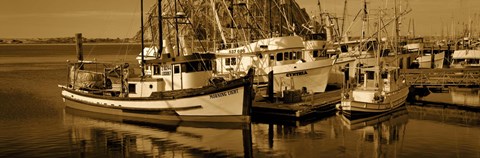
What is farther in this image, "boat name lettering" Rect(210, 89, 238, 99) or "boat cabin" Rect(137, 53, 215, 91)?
"boat cabin" Rect(137, 53, 215, 91)

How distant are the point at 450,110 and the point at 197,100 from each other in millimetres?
19554

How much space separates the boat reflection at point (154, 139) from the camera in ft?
81.2

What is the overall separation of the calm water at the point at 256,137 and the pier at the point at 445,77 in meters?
8.08

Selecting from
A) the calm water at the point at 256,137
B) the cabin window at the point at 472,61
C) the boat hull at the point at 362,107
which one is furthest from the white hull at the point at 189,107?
the cabin window at the point at 472,61

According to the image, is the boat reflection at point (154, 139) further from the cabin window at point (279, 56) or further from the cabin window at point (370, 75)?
the cabin window at point (279, 56)

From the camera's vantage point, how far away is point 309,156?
2316 cm

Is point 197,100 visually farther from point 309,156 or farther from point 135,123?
point 309,156

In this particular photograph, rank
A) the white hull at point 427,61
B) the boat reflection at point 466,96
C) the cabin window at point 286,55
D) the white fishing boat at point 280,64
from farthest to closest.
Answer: the white hull at point 427,61
the cabin window at point 286,55
the white fishing boat at point 280,64
the boat reflection at point 466,96

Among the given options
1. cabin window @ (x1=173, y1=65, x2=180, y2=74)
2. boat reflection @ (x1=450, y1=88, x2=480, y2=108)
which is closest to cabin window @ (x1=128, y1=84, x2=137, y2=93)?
cabin window @ (x1=173, y1=65, x2=180, y2=74)

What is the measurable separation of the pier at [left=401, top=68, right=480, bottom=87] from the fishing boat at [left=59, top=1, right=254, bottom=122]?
874 inches

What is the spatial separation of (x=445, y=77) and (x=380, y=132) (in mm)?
19949

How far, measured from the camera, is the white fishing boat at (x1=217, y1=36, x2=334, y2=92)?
40.2 metres

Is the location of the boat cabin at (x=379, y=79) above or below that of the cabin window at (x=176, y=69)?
below

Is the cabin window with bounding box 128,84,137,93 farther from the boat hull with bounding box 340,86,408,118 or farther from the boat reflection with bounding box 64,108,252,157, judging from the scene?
the boat hull with bounding box 340,86,408,118
